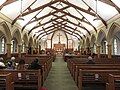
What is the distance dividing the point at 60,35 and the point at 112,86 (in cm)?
3049

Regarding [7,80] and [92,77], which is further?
[92,77]

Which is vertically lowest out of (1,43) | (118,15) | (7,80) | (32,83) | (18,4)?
(32,83)

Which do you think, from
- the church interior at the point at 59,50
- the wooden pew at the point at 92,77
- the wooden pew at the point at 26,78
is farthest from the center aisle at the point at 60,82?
the wooden pew at the point at 26,78

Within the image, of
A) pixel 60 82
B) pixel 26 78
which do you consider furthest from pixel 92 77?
pixel 26 78

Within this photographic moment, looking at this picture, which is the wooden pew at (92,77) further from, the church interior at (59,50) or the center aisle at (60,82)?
the center aisle at (60,82)

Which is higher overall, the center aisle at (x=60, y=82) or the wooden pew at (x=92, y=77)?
the wooden pew at (x=92, y=77)

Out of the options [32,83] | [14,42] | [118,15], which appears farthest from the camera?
[14,42]

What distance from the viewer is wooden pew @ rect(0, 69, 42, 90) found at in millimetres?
5369

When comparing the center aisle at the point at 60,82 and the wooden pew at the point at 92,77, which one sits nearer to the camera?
the wooden pew at the point at 92,77

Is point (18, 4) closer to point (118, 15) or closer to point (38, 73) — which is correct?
point (118, 15)

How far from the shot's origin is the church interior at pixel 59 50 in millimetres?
5555

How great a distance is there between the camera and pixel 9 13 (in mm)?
12664

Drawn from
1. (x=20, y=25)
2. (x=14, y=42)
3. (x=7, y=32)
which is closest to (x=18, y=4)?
(x=7, y=32)

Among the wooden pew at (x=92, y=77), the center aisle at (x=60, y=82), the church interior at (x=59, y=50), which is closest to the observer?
the wooden pew at (x=92, y=77)
